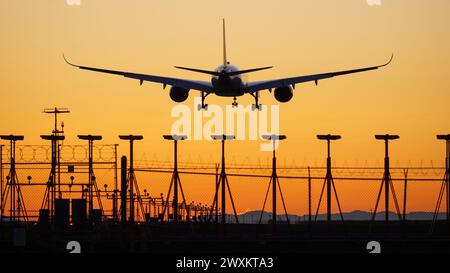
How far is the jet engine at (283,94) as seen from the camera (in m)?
110

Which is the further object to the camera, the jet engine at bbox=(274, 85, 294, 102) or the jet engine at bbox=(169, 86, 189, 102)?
the jet engine at bbox=(274, 85, 294, 102)

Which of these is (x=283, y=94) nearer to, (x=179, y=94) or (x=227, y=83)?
(x=227, y=83)

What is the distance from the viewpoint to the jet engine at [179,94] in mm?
109625

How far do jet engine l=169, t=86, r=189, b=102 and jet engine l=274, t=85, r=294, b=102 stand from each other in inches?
296

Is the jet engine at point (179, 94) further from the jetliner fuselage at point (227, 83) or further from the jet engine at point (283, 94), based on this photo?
the jet engine at point (283, 94)

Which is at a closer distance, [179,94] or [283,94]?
[179,94]

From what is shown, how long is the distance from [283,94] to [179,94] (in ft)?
28.3

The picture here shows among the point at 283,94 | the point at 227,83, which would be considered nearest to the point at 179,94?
the point at 227,83

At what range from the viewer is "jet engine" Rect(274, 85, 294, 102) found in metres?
110

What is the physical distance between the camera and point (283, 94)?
111 meters

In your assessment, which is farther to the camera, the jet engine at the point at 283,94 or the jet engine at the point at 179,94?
the jet engine at the point at 283,94

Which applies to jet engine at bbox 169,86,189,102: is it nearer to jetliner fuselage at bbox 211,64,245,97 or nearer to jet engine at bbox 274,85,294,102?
jetliner fuselage at bbox 211,64,245,97

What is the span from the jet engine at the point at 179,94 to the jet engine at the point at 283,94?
7520mm

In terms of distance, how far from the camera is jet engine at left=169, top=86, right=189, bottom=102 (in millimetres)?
109625
